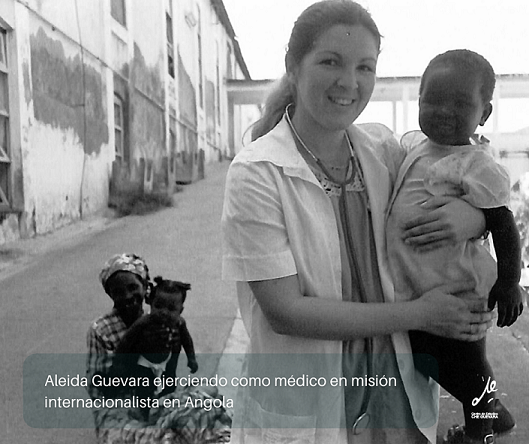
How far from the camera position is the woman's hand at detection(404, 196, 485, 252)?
31.6 inches

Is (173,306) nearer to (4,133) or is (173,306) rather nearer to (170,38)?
(4,133)

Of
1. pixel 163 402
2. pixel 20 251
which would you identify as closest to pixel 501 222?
pixel 163 402

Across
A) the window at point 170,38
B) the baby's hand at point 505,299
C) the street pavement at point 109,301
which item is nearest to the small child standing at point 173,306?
the street pavement at point 109,301

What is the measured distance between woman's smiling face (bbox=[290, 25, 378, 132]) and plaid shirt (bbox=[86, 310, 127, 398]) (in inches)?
43.4

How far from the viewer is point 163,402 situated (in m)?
1.62

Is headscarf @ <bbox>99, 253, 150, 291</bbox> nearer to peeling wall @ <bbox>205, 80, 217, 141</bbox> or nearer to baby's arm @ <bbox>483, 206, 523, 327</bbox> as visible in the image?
baby's arm @ <bbox>483, 206, 523, 327</bbox>

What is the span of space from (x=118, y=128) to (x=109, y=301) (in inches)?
31.7

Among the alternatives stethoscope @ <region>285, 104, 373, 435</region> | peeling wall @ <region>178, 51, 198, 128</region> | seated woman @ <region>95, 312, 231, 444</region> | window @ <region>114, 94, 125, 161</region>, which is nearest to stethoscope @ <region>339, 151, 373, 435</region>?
stethoscope @ <region>285, 104, 373, 435</region>

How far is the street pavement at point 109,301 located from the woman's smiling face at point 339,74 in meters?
1.13

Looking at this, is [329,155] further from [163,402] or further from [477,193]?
[163,402]

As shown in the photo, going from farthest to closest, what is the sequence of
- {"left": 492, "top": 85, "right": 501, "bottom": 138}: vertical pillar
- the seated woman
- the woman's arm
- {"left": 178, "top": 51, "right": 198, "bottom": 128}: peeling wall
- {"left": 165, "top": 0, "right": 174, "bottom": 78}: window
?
{"left": 178, "top": 51, "right": 198, "bottom": 128}: peeling wall < {"left": 165, "top": 0, "right": 174, "bottom": 78}: window < {"left": 492, "top": 85, "right": 501, "bottom": 138}: vertical pillar < the seated woman < the woman's arm

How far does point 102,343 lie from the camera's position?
1632 millimetres

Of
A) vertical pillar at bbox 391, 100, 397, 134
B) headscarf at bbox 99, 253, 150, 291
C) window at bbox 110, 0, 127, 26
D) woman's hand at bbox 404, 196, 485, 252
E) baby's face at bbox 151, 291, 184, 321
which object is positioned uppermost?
window at bbox 110, 0, 127, 26

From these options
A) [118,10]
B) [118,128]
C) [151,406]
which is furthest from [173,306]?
[118,10]
